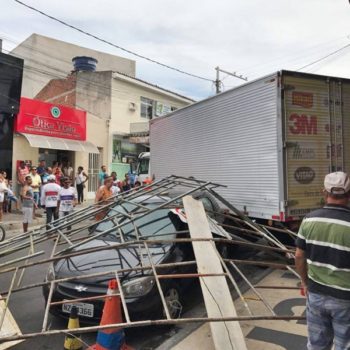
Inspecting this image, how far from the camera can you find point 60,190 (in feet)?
35.9

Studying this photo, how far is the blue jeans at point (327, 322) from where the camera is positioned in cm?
270

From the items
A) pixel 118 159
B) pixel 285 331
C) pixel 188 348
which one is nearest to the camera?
pixel 188 348

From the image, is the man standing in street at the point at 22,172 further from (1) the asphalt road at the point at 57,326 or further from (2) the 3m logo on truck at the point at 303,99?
(2) the 3m logo on truck at the point at 303,99

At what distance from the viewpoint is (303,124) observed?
275 inches

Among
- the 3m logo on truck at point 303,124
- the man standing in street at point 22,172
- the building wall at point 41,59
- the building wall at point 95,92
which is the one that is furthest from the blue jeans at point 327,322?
the building wall at point 41,59

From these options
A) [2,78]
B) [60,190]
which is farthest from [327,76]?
[2,78]

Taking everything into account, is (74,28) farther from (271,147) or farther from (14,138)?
(271,147)

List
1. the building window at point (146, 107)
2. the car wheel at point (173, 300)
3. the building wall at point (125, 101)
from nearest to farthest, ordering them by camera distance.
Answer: the car wheel at point (173, 300), the building wall at point (125, 101), the building window at point (146, 107)

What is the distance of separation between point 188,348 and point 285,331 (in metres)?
1.15

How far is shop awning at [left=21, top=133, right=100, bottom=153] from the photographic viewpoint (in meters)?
17.2

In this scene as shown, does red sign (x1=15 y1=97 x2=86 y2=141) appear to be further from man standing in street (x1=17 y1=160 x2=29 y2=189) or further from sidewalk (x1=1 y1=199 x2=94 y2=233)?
sidewalk (x1=1 y1=199 x2=94 y2=233)

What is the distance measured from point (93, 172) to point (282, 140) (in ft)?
54.1

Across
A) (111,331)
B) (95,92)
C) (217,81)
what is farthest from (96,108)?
(111,331)

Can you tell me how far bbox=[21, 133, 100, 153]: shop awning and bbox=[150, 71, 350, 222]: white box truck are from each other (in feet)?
36.0
